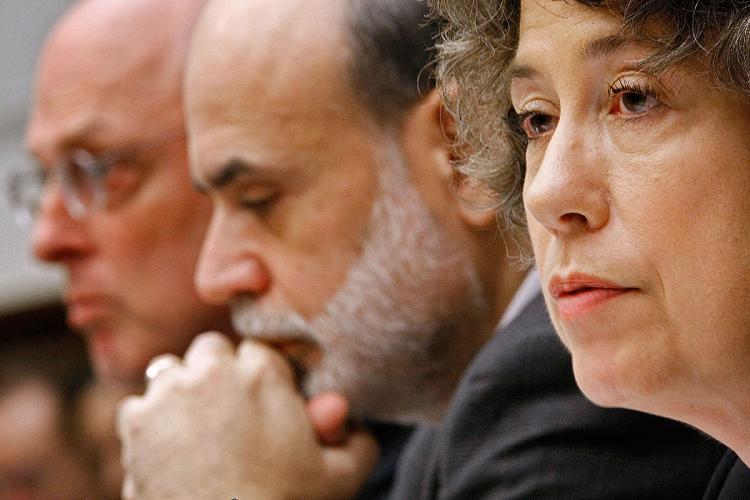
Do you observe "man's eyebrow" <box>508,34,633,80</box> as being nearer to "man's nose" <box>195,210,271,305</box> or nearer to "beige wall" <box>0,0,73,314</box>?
"man's nose" <box>195,210,271,305</box>

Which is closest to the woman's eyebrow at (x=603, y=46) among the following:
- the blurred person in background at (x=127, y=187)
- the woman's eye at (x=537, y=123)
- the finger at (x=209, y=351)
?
the woman's eye at (x=537, y=123)

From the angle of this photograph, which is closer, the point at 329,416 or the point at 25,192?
the point at 329,416

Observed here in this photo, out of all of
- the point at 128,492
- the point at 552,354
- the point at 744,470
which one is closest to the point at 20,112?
the point at 128,492

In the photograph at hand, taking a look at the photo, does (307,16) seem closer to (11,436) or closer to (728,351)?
(728,351)

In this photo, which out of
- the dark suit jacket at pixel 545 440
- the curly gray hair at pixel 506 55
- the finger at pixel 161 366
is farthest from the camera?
the finger at pixel 161 366

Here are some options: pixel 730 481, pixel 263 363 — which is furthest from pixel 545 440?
pixel 263 363

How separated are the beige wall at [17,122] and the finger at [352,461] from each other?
8.59ft

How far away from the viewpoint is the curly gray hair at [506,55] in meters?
1.21

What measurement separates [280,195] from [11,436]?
182cm

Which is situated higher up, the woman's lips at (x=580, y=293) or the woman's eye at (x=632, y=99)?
the woman's eye at (x=632, y=99)

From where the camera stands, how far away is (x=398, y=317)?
88.2 inches

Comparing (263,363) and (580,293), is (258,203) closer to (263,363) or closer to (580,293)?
(263,363)

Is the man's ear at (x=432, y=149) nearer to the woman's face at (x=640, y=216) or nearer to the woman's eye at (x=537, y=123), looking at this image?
the woman's eye at (x=537, y=123)

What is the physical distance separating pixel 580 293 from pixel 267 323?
1.05m
